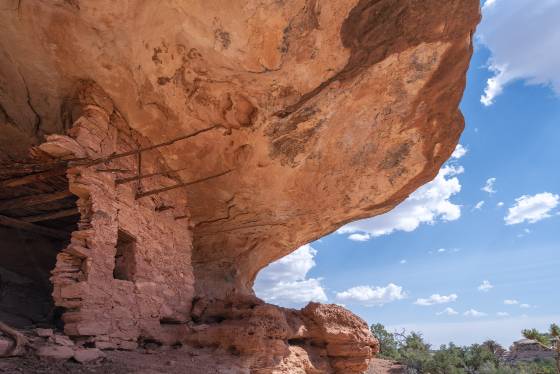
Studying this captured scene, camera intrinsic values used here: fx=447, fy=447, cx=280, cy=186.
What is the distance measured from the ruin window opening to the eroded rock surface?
0.03m

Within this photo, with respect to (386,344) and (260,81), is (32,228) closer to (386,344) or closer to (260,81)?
(260,81)

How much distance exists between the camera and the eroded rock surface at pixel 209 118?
510 cm

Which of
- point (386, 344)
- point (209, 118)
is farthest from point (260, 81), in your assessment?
point (386, 344)

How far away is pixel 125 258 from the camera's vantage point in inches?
223

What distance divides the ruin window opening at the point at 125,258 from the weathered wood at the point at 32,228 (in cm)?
213

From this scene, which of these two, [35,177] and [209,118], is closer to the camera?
[35,177]

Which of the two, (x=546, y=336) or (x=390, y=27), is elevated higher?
(x=390, y=27)

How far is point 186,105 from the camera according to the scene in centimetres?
613

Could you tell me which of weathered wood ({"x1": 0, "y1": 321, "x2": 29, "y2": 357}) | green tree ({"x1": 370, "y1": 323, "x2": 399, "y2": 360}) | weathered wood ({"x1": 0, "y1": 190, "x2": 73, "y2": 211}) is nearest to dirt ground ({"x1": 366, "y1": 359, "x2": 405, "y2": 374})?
green tree ({"x1": 370, "y1": 323, "x2": 399, "y2": 360})

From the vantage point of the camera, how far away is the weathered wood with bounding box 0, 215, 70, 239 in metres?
6.72

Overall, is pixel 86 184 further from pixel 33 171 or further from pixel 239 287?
pixel 239 287

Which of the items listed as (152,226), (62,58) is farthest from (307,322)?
(62,58)

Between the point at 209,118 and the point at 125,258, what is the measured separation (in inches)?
86.6

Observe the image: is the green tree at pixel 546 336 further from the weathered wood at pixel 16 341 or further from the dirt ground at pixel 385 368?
the weathered wood at pixel 16 341
